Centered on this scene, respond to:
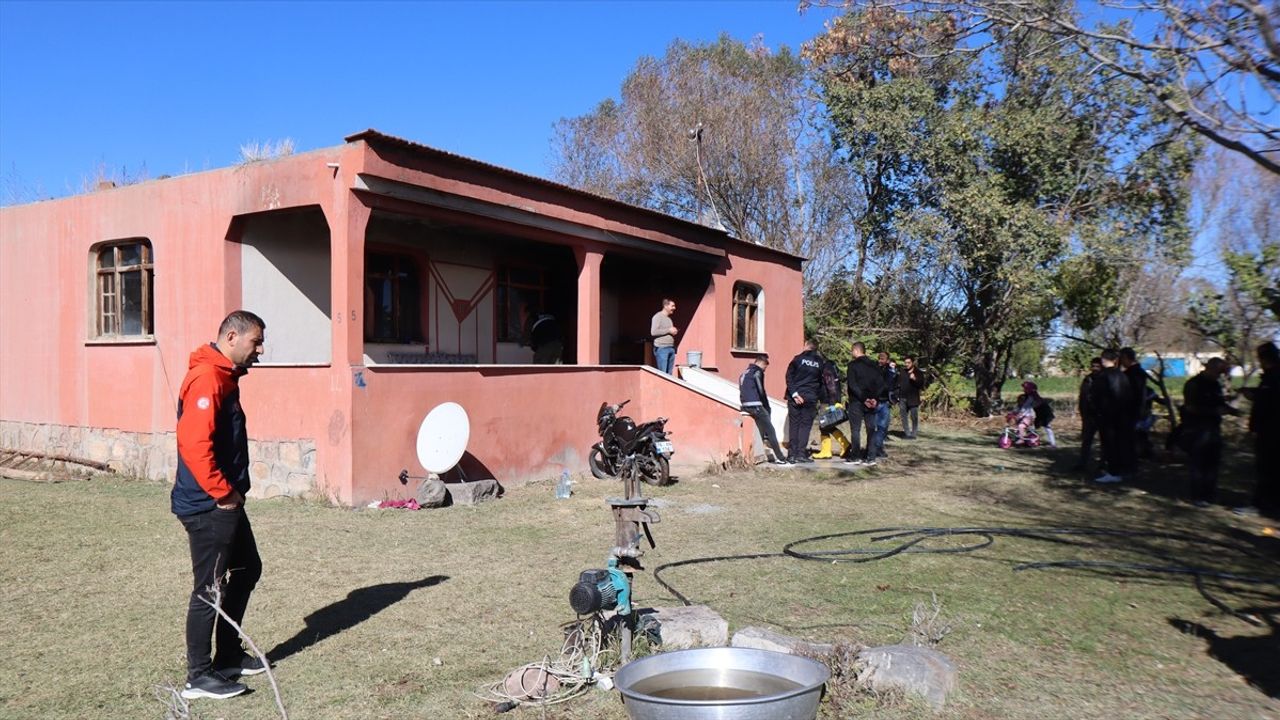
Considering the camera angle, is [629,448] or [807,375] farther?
[807,375]

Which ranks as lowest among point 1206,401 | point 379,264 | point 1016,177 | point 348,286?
point 1206,401

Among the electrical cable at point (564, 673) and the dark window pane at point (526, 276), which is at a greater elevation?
the dark window pane at point (526, 276)

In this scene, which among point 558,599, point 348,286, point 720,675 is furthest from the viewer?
point 348,286

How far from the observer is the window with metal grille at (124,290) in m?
12.2

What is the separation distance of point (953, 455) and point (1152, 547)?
747 cm

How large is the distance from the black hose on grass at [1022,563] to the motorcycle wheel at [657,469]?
3606mm

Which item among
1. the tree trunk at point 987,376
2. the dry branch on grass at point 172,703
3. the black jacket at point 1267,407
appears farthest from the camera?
the tree trunk at point 987,376

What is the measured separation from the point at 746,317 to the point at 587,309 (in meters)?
6.62

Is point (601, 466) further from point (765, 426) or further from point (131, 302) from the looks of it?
point (131, 302)

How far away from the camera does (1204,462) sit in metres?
10.5

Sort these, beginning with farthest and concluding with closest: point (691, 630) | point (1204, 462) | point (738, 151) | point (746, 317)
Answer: point (738, 151)
point (746, 317)
point (1204, 462)
point (691, 630)

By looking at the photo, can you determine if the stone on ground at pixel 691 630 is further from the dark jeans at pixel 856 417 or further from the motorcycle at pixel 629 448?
the dark jeans at pixel 856 417

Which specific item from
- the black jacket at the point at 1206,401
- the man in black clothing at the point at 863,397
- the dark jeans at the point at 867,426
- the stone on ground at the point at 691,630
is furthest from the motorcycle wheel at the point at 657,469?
the stone on ground at the point at 691,630

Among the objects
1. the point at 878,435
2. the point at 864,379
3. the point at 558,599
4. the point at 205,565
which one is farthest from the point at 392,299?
the point at 205,565
